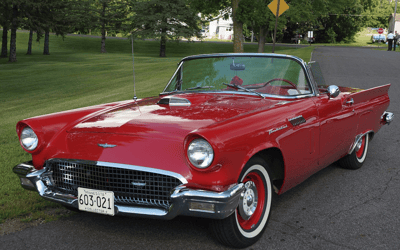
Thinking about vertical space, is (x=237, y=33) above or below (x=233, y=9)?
below

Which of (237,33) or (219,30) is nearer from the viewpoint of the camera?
(237,33)

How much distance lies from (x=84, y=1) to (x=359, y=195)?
139ft

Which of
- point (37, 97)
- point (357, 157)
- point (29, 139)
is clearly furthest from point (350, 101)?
point (37, 97)

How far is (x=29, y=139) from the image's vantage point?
3477mm

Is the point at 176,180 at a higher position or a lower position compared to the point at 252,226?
higher

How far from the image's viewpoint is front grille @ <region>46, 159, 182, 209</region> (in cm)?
282

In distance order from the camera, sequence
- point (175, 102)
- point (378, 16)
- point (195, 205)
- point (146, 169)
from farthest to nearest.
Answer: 1. point (378, 16)
2. point (175, 102)
3. point (146, 169)
4. point (195, 205)

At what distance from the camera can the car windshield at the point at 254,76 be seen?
4016 millimetres

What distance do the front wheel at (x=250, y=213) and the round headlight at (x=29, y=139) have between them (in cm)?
162

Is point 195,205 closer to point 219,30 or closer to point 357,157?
point 357,157

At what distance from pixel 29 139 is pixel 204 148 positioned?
5.35 ft

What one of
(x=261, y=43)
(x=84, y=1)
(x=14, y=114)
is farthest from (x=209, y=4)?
(x=84, y=1)

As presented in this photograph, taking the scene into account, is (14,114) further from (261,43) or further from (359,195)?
(261,43)

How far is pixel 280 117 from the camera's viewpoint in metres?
3.35
